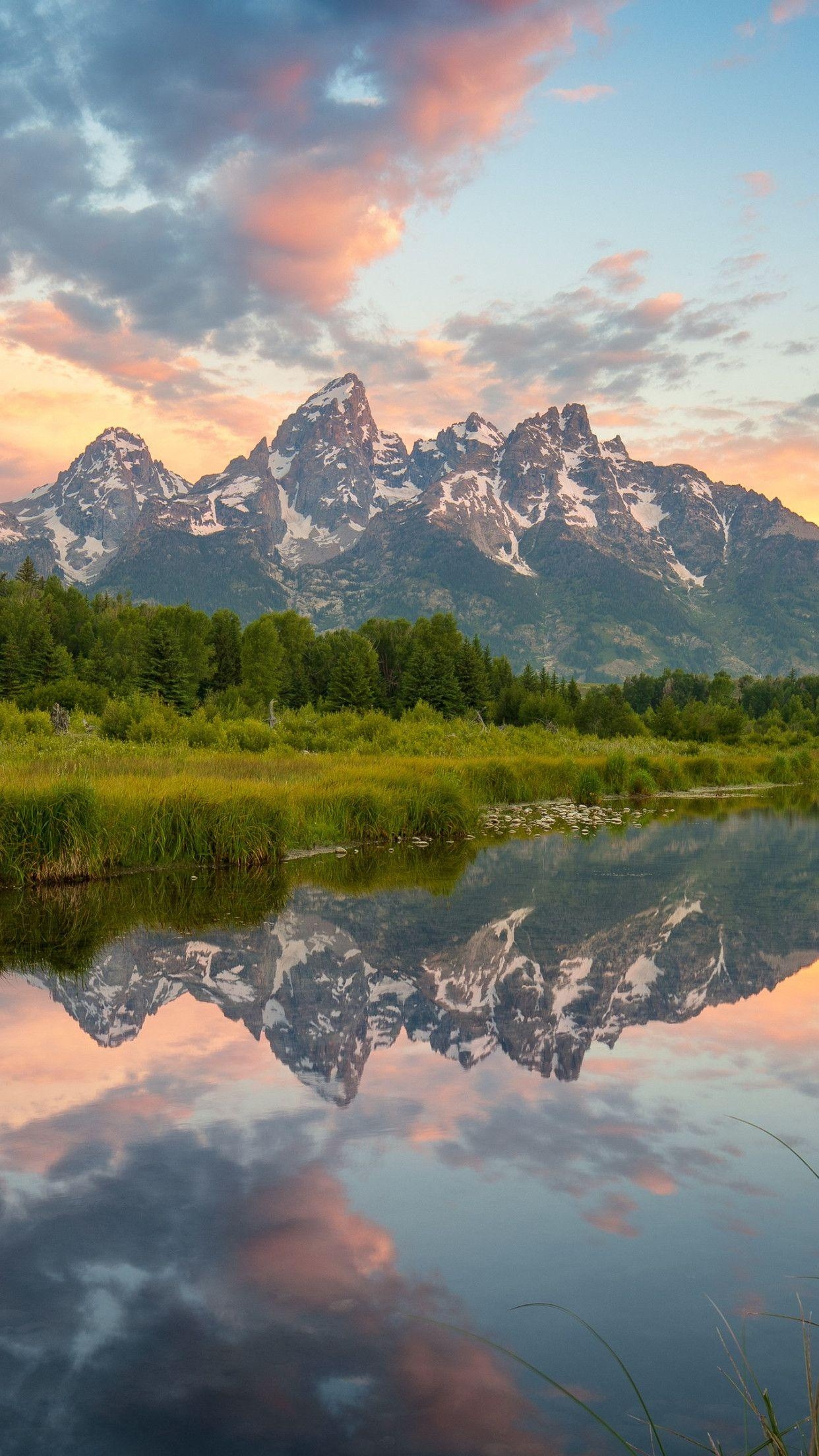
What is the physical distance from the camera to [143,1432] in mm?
4477

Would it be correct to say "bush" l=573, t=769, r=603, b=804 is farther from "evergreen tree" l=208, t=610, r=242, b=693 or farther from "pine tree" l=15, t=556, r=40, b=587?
"pine tree" l=15, t=556, r=40, b=587

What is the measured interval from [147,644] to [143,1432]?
256ft

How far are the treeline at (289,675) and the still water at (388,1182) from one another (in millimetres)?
53861

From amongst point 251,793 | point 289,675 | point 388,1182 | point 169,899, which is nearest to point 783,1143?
point 388,1182

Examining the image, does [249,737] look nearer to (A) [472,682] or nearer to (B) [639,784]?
(B) [639,784]

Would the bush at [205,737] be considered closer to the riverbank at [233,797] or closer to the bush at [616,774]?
the riverbank at [233,797]

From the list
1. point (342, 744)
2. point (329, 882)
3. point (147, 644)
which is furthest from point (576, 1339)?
point (147, 644)

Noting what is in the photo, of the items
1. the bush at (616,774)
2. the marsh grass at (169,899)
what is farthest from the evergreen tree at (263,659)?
the marsh grass at (169,899)

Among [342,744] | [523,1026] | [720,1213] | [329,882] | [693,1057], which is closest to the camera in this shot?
[720,1213]

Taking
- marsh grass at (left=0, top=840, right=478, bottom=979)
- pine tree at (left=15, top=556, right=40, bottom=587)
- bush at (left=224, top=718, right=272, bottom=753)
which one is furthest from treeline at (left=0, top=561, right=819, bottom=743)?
marsh grass at (left=0, top=840, right=478, bottom=979)

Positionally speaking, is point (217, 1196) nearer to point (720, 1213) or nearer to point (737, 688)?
point (720, 1213)

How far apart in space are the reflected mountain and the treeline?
49.4m

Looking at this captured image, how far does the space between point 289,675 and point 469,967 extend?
9449 cm

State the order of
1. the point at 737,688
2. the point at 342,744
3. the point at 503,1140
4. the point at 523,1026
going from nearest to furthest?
the point at 503,1140
the point at 523,1026
the point at 342,744
the point at 737,688
